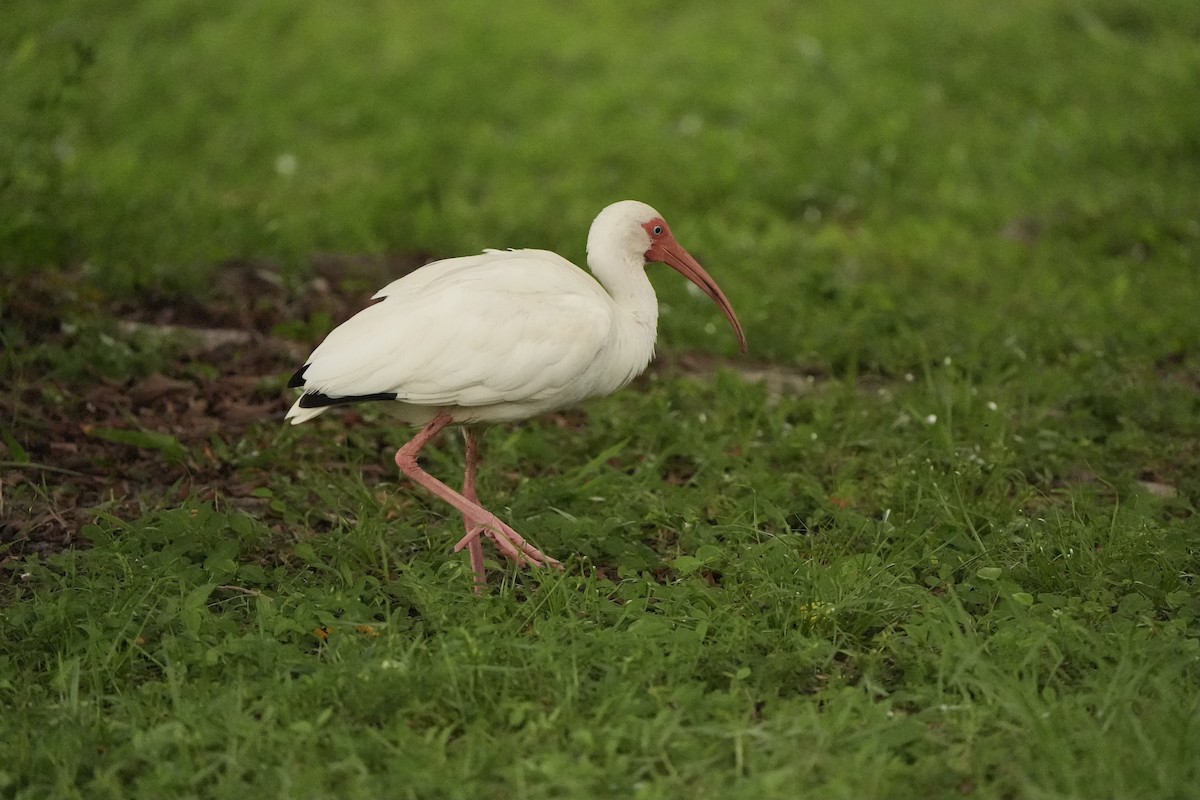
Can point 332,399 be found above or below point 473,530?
above

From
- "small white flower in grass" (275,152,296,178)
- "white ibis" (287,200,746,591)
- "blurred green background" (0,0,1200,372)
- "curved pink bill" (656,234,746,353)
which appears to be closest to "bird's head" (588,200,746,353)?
"curved pink bill" (656,234,746,353)

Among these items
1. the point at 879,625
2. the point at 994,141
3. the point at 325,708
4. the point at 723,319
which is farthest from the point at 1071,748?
the point at 994,141

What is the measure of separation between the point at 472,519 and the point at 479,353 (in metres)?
0.53

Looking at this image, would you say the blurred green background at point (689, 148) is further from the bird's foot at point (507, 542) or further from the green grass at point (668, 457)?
the bird's foot at point (507, 542)

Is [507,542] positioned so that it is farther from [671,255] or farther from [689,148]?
[689,148]

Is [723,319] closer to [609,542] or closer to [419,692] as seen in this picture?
[609,542]

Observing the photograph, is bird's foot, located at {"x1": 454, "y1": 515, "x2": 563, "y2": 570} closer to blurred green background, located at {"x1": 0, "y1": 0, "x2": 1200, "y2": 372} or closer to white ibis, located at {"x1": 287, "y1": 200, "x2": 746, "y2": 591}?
white ibis, located at {"x1": 287, "y1": 200, "x2": 746, "y2": 591}

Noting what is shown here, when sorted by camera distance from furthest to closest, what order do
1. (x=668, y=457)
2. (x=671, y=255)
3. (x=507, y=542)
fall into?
(x=668, y=457) → (x=671, y=255) → (x=507, y=542)

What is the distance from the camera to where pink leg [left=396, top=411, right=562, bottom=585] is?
14.9 ft

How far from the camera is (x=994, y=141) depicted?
1020 cm

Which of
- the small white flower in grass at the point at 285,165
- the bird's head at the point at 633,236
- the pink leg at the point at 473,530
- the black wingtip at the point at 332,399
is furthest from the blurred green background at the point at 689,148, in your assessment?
the black wingtip at the point at 332,399

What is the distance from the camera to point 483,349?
4504mm

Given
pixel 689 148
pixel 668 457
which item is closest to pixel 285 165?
pixel 689 148

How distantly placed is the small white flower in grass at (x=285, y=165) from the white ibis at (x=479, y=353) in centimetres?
496
